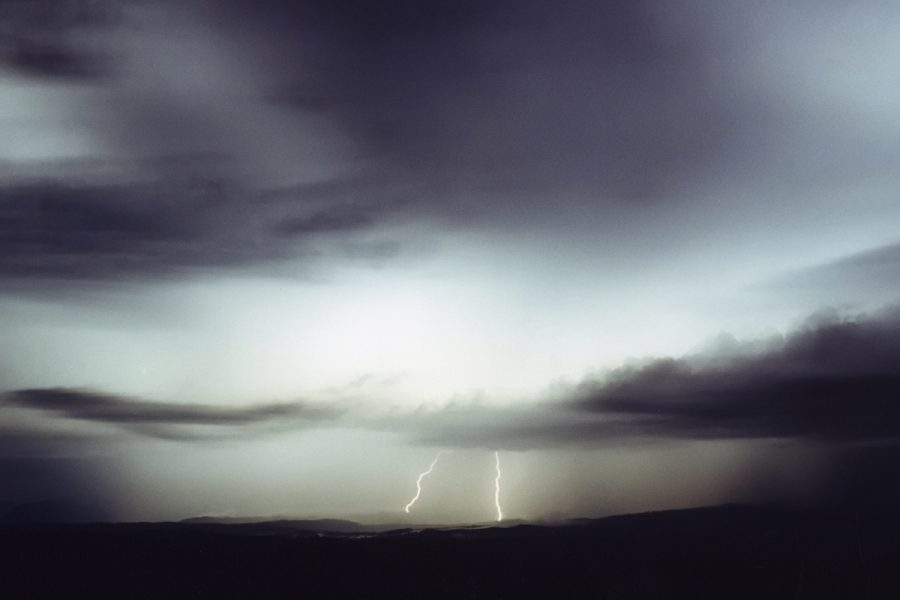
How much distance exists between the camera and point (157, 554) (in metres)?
142

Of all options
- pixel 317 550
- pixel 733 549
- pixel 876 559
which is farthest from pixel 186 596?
pixel 876 559

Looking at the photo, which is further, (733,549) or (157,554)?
(733,549)

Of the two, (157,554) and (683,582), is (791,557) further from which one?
(157,554)

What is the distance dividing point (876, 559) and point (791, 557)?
54.3ft

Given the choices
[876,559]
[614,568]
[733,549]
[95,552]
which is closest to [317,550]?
[95,552]

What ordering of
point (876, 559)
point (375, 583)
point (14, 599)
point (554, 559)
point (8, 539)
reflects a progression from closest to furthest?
point (14, 599) < point (375, 583) < point (8, 539) < point (554, 559) < point (876, 559)

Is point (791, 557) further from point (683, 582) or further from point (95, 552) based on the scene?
point (95, 552)

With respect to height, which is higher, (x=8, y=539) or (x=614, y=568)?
(x=8, y=539)

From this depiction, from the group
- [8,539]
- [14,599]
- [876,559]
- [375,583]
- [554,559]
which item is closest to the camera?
[14,599]

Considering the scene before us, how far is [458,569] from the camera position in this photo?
143250 mm

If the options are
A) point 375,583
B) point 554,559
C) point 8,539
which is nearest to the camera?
point 375,583

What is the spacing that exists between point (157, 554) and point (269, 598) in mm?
33226

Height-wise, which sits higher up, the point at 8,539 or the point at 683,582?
the point at 8,539

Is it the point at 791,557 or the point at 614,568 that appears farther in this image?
the point at 791,557
